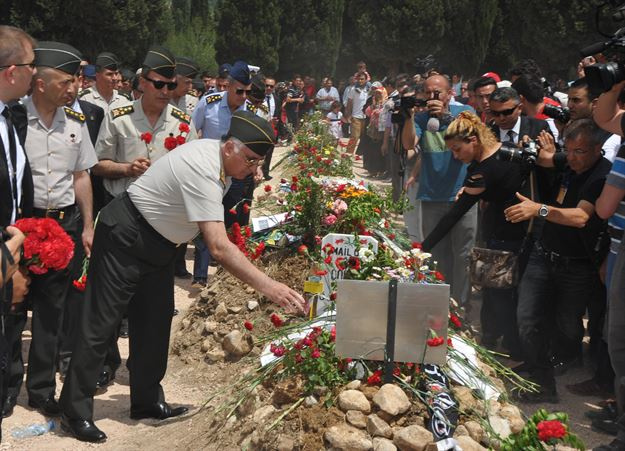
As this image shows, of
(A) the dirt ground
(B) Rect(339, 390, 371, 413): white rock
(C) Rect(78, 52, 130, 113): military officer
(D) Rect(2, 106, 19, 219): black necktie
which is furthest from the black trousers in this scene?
(C) Rect(78, 52, 130, 113): military officer

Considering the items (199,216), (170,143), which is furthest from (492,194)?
(199,216)

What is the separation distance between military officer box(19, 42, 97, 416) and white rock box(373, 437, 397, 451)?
247 centimetres

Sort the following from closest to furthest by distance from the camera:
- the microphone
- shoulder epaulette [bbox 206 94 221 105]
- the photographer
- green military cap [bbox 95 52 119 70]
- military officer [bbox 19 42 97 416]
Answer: military officer [bbox 19 42 97 416] → the photographer → the microphone → shoulder epaulette [bbox 206 94 221 105] → green military cap [bbox 95 52 119 70]

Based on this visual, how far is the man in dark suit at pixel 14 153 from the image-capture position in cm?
502

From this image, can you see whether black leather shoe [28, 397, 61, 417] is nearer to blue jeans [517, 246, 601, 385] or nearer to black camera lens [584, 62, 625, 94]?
blue jeans [517, 246, 601, 385]

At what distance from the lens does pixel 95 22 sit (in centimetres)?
2752

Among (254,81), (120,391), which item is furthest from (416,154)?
(120,391)

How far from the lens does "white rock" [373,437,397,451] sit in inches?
169

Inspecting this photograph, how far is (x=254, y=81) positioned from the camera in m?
10.8

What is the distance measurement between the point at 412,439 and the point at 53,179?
3208mm

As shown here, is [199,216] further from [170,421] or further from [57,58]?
[57,58]

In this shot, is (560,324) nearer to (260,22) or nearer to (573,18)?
(573,18)

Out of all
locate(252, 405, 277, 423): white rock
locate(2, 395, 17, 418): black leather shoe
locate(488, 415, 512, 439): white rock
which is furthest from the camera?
locate(2, 395, 17, 418): black leather shoe

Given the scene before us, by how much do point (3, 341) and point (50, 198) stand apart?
7.06 feet
